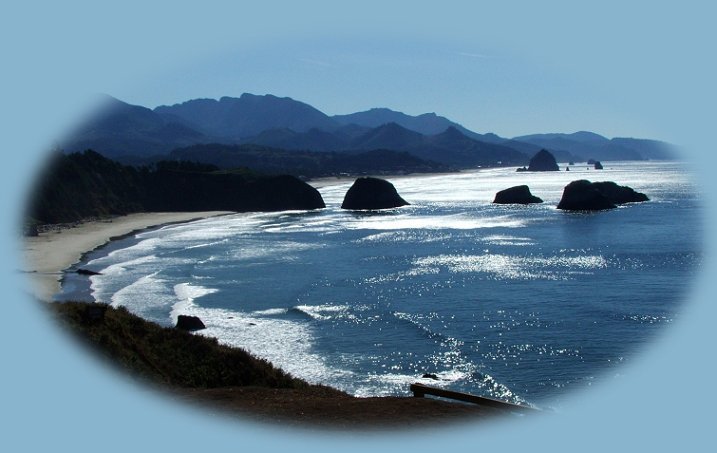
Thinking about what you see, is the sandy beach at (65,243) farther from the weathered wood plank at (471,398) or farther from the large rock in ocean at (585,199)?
the large rock in ocean at (585,199)

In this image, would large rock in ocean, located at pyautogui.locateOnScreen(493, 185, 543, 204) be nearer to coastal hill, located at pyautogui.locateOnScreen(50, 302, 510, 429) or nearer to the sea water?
the sea water

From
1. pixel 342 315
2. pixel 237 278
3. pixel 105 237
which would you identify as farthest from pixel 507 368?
pixel 105 237

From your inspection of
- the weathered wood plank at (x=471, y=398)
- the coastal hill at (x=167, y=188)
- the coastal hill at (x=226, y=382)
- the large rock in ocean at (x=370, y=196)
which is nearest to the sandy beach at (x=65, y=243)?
the coastal hill at (x=167, y=188)

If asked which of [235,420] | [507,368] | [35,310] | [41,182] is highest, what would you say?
[41,182]

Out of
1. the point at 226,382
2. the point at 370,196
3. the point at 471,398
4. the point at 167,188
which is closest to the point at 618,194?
the point at 370,196

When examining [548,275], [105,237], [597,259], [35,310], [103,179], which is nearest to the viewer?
[35,310]

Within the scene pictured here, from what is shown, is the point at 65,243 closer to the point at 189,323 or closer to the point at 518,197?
the point at 189,323

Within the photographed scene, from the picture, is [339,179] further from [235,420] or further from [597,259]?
[235,420]

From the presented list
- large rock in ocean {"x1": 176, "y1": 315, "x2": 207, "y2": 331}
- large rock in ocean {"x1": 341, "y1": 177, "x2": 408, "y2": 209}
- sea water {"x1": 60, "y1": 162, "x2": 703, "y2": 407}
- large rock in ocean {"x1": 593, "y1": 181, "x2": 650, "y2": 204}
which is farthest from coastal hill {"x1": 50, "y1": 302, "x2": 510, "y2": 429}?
large rock in ocean {"x1": 593, "y1": 181, "x2": 650, "y2": 204}
